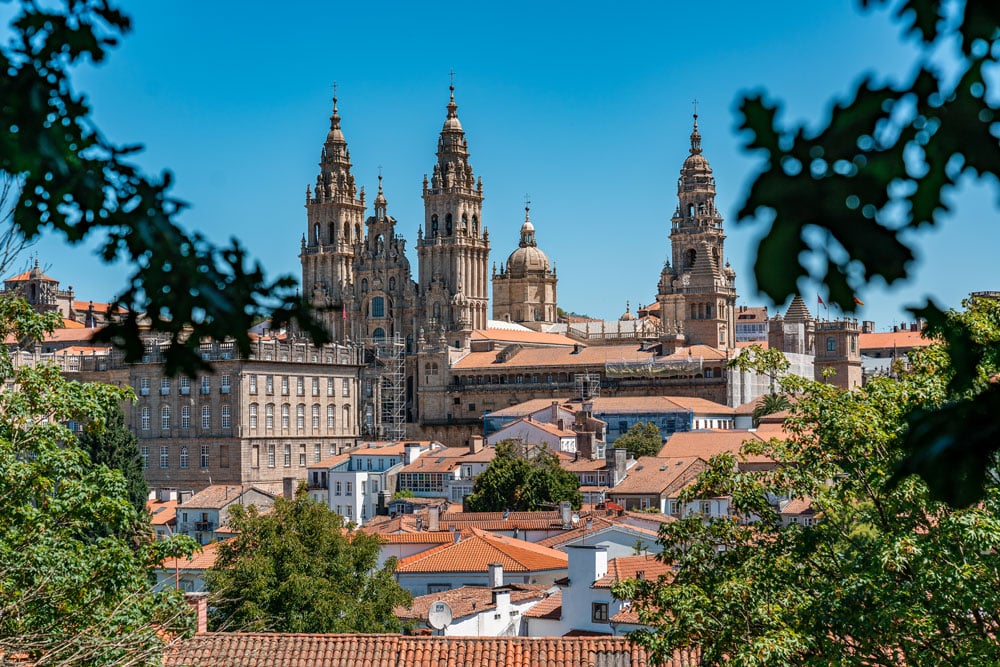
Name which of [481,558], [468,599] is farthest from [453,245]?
[468,599]

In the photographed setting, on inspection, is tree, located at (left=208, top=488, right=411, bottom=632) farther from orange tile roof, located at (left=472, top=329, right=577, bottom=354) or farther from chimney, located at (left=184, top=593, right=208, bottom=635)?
orange tile roof, located at (left=472, top=329, right=577, bottom=354)

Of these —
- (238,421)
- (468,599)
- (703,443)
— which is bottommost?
(468,599)

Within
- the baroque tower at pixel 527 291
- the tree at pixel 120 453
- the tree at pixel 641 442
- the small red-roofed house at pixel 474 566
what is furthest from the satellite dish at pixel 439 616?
the baroque tower at pixel 527 291

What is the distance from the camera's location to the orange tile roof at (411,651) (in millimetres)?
18922

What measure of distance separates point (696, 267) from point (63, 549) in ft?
276

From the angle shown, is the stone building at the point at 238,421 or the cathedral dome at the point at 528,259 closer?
the stone building at the point at 238,421

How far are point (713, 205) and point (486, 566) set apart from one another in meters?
79.7

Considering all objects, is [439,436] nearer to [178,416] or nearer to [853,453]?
[178,416]

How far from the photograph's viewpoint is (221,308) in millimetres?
2867

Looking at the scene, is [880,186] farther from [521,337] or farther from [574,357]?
[521,337]

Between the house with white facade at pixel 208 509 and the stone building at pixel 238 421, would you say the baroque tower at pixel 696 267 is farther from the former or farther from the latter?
the house with white facade at pixel 208 509

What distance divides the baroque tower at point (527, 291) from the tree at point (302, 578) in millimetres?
84367

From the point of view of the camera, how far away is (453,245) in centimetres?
9912

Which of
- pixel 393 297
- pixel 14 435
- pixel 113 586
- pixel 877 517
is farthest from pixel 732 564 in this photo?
pixel 393 297
